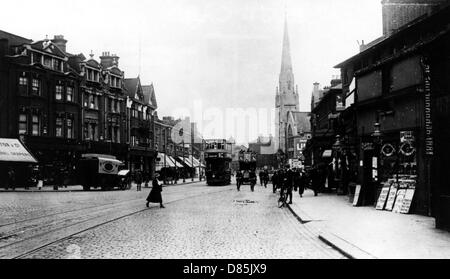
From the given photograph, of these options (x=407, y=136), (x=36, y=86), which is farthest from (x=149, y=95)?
(x=407, y=136)

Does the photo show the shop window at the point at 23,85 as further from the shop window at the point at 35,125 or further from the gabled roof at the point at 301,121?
the gabled roof at the point at 301,121

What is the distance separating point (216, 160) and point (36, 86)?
60.1 ft

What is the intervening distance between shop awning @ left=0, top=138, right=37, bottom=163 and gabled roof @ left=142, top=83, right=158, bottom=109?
98.1 feet

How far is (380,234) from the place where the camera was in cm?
1123

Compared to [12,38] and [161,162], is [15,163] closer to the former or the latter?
[12,38]

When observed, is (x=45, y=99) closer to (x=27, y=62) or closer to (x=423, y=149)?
(x=27, y=62)

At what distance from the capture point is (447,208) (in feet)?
37.7

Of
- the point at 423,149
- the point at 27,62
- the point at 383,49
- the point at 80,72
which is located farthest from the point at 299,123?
the point at 423,149

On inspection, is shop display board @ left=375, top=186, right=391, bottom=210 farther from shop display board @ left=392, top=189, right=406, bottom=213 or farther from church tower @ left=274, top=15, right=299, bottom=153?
church tower @ left=274, top=15, right=299, bottom=153

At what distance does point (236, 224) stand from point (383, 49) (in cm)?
1564

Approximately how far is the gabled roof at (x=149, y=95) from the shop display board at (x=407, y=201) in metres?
54.7

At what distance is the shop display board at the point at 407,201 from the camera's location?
1587cm

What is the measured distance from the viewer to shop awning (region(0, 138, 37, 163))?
3678 cm

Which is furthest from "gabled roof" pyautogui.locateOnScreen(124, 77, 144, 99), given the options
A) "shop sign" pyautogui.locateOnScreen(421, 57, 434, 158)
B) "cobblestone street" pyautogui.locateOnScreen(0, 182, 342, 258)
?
"shop sign" pyautogui.locateOnScreen(421, 57, 434, 158)
